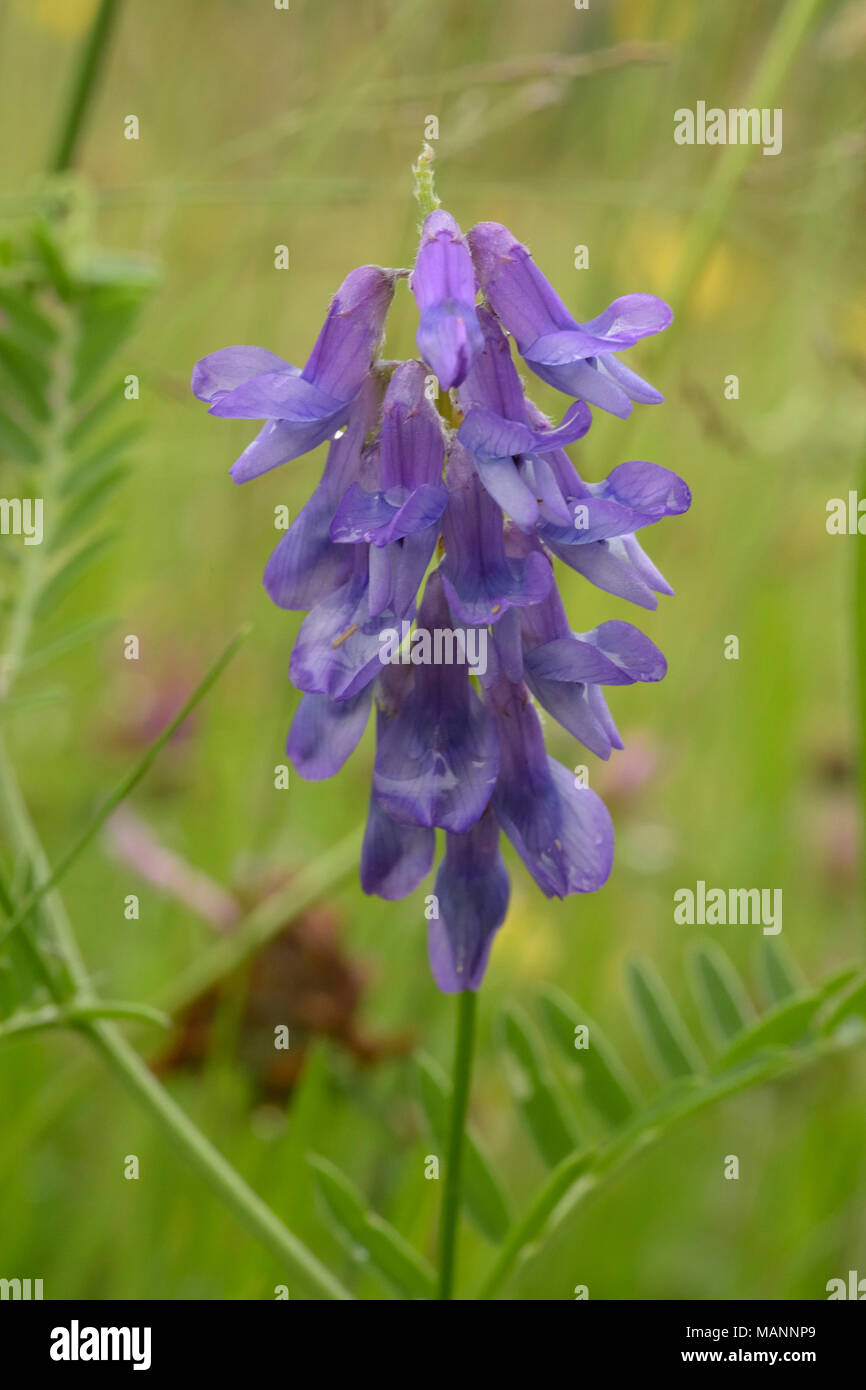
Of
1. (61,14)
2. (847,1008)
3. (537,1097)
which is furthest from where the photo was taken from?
(61,14)

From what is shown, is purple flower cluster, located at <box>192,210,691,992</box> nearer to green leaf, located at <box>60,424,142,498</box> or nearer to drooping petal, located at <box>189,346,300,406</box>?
drooping petal, located at <box>189,346,300,406</box>

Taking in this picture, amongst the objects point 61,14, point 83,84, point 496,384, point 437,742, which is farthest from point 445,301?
point 61,14

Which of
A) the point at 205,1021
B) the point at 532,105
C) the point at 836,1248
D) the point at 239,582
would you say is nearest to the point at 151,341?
the point at 239,582

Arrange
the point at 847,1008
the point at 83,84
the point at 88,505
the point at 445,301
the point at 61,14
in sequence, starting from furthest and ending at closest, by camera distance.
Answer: the point at 61,14
the point at 83,84
the point at 88,505
the point at 847,1008
the point at 445,301

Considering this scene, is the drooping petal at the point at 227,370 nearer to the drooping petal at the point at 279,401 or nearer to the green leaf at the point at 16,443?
the drooping petal at the point at 279,401

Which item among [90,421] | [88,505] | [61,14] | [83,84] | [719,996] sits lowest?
[719,996]

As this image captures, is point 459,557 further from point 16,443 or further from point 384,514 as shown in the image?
point 16,443
